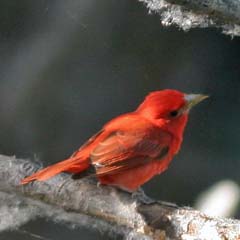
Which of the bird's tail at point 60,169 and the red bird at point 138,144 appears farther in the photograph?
the red bird at point 138,144

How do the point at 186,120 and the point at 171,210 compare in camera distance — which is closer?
the point at 171,210

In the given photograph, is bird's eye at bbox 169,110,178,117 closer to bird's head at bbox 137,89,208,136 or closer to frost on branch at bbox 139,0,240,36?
bird's head at bbox 137,89,208,136

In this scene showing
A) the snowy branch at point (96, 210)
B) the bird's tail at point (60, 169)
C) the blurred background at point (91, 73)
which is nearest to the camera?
the snowy branch at point (96, 210)

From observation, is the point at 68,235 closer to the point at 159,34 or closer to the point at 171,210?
the point at 171,210

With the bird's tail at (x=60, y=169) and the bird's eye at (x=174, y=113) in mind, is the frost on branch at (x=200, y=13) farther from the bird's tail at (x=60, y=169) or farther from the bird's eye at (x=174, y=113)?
the bird's tail at (x=60, y=169)

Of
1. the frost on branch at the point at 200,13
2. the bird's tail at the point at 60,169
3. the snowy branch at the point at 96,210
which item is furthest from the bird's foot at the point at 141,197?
the frost on branch at the point at 200,13

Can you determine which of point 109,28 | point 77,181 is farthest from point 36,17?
point 77,181

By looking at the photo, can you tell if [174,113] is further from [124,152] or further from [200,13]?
[200,13]

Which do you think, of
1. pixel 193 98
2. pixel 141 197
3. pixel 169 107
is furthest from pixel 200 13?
pixel 141 197
